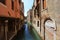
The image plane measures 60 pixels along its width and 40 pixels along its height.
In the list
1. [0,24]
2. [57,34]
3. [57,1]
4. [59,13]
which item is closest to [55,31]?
[57,34]

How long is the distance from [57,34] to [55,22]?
651 mm

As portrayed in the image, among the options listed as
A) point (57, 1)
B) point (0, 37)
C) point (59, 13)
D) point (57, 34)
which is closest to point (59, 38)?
point (57, 34)

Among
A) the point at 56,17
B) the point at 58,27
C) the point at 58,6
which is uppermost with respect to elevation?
the point at 58,6

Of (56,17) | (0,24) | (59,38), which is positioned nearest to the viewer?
(59,38)

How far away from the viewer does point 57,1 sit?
7422 millimetres

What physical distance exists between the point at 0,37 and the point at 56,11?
3467 mm

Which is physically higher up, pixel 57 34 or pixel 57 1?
pixel 57 1

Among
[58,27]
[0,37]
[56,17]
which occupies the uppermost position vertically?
[56,17]

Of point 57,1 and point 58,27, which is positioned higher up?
point 57,1

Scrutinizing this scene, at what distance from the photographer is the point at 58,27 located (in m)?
7.17

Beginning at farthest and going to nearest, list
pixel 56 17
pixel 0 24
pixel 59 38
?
pixel 0 24
pixel 56 17
pixel 59 38

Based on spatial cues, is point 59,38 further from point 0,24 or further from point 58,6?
point 0,24

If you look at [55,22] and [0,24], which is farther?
[0,24]

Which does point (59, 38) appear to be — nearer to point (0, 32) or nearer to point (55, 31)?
point (55, 31)
